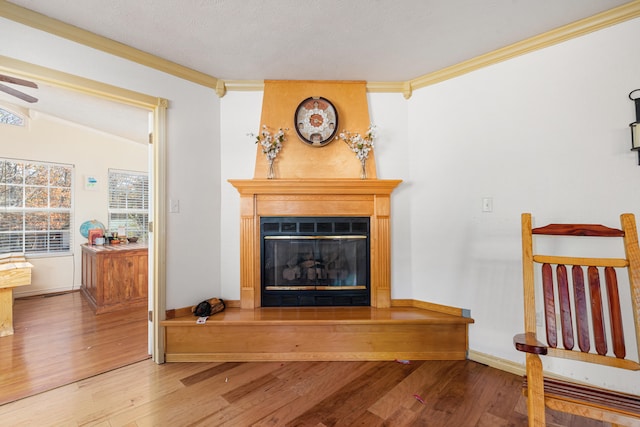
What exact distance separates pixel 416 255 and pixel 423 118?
1306mm

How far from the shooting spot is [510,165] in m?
2.08

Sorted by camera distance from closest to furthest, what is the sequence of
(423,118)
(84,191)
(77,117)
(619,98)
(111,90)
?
(619,98) < (111,90) < (423,118) < (77,117) < (84,191)

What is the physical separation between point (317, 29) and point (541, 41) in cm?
164

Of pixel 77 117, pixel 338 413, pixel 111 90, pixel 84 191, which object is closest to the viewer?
pixel 338 413

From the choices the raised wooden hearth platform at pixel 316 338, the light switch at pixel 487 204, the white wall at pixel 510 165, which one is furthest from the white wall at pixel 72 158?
the light switch at pixel 487 204

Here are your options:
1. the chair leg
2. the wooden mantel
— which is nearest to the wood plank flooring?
the chair leg

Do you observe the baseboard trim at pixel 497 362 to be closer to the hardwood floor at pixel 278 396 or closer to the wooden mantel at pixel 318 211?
the hardwood floor at pixel 278 396

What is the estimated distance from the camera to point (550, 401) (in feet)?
3.68

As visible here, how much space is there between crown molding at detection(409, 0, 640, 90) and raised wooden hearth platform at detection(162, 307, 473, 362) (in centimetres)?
211

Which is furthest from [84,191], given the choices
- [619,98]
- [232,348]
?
[619,98]

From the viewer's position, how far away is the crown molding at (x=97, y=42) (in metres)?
1.67

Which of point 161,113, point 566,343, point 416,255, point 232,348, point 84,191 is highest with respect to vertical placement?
point 161,113

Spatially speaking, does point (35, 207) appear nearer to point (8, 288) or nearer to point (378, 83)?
point (8, 288)

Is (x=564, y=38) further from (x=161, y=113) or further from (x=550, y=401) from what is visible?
(x=161, y=113)
